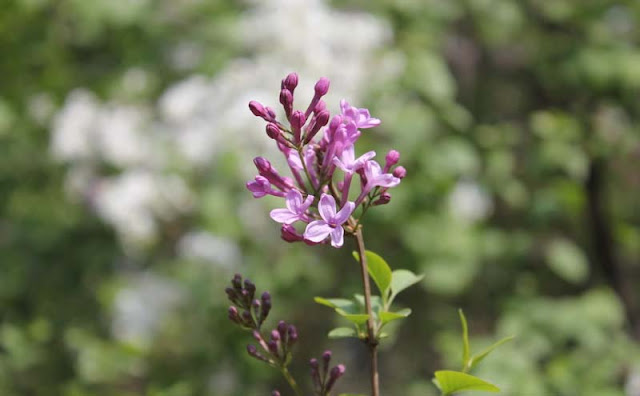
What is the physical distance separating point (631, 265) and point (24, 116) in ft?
11.8

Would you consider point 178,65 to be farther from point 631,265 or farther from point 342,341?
point 631,265

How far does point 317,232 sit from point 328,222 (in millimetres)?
17

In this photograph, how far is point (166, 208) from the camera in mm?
2959

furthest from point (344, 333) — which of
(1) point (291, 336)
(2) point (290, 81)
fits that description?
(2) point (290, 81)

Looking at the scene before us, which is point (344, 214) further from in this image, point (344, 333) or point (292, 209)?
point (344, 333)

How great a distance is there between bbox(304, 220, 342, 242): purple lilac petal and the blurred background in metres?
1.59

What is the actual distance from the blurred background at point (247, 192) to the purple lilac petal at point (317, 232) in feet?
5.22

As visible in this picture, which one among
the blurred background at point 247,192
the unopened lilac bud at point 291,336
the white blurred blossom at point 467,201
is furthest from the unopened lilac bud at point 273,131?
the white blurred blossom at point 467,201

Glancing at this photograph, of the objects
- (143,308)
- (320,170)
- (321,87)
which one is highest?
(143,308)

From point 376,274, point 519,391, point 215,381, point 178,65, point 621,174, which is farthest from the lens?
point 621,174

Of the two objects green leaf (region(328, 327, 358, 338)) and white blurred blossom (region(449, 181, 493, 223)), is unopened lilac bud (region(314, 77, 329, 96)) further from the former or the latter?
white blurred blossom (region(449, 181, 493, 223))

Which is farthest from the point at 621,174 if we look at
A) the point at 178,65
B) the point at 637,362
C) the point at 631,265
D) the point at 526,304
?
the point at 178,65

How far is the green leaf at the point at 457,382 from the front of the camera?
80 centimetres

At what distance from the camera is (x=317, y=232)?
2.50 feet
